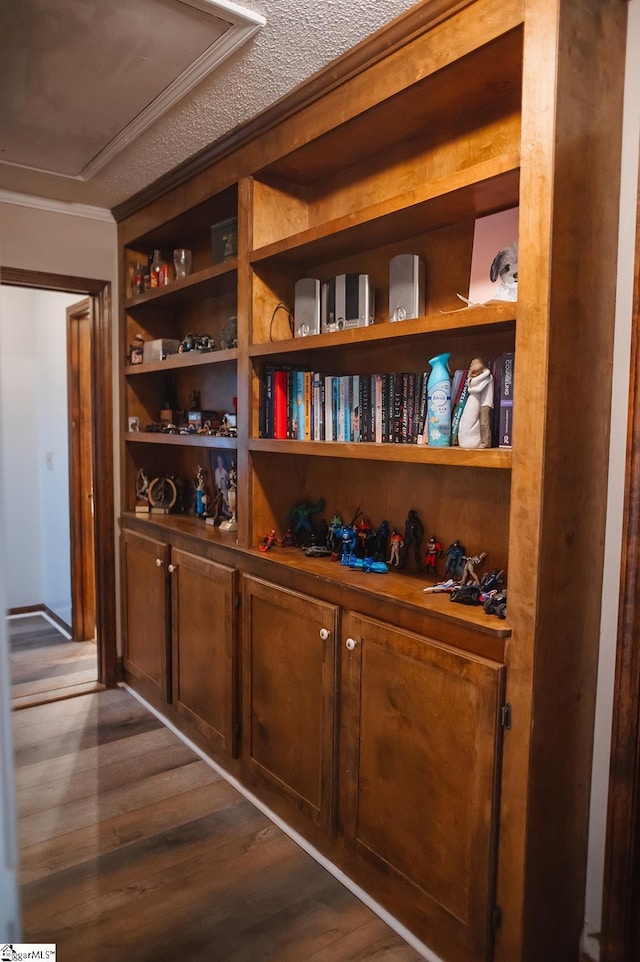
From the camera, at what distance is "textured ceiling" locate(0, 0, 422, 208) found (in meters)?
1.63

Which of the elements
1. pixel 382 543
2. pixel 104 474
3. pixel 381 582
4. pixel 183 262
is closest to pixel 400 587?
pixel 381 582

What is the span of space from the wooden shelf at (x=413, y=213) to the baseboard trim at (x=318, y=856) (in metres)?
1.90

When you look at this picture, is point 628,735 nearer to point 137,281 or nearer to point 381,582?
point 381,582

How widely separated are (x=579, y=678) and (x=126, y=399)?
2535 millimetres

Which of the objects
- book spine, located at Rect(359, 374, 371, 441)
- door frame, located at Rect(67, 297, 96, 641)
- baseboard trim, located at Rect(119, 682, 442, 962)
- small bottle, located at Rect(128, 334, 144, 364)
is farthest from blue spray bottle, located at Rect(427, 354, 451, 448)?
door frame, located at Rect(67, 297, 96, 641)

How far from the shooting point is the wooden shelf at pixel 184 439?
251cm

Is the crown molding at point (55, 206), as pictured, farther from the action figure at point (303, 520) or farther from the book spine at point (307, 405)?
the action figure at point (303, 520)

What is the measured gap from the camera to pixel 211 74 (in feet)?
6.32

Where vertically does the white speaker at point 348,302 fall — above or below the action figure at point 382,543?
above

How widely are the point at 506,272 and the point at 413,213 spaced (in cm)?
31

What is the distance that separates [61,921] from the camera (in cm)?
183

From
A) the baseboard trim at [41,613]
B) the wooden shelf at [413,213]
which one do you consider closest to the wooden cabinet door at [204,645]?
the wooden shelf at [413,213]

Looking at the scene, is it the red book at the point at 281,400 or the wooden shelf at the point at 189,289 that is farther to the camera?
the wooden shelf at the point at 189,289

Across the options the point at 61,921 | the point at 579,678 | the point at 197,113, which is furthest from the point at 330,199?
the point at 61,921
